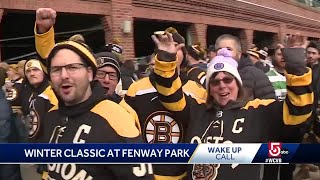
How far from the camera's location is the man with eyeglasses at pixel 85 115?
243cm

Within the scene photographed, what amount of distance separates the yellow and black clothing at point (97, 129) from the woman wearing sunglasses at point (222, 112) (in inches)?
20.5

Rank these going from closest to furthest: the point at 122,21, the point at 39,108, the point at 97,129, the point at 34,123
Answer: the point at 97,129 < the point at 39,108 < the point at 34,123 < the point at 122,21

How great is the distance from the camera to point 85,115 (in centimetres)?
248

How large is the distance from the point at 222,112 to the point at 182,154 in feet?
1.18

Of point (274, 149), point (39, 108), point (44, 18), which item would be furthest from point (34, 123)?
→ point (274, 149)

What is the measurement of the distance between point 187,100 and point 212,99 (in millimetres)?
190

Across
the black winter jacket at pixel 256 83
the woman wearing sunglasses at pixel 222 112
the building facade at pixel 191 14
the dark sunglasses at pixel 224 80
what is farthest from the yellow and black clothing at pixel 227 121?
the building facade at pixel 191 14

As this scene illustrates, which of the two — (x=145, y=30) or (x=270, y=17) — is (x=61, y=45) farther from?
(x=270, y=17)

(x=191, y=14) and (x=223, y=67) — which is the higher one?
(x=191, y=14)

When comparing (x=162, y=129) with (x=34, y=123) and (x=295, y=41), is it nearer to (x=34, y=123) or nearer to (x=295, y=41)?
(x=295, y=41)

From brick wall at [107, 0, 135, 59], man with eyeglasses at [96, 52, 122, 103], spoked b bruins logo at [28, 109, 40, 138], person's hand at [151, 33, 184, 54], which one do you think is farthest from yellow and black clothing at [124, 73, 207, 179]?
brick wall at [107, 0, 135, 59]

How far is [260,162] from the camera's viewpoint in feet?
9.65

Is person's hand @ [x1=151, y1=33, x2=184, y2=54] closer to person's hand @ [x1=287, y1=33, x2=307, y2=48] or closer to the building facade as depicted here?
person's hand @ [x1=287, y1=33, x2=307, y2=48]

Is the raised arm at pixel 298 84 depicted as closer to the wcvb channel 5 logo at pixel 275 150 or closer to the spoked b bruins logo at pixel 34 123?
the wcvb channel 5 logo at pixel 275 150
